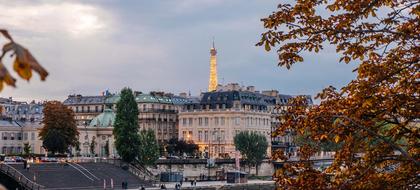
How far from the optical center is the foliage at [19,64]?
3400 mm

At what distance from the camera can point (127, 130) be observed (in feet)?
304

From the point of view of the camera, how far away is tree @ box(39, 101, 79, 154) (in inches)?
3716

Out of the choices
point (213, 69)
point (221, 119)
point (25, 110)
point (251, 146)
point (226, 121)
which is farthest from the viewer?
point (213, 69)

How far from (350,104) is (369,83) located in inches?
28.1

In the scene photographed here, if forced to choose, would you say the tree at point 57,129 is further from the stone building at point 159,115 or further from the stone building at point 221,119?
the stone building at point 159,115

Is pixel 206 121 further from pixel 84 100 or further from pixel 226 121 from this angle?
pixel 84 100

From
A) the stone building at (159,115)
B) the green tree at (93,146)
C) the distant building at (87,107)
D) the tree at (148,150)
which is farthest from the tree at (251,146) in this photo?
the distant building at (87,107)

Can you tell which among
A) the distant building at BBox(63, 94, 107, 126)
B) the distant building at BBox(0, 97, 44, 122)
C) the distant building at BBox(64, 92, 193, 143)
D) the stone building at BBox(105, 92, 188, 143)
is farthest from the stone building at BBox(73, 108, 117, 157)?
the distant building at BBox(0, 97, 44, 122)

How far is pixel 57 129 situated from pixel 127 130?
10509 millimetres

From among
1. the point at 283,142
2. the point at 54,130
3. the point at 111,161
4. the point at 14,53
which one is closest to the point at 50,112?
the point at 54,130

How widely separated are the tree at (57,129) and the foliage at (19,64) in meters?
92.8

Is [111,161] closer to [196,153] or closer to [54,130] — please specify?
[54,130]

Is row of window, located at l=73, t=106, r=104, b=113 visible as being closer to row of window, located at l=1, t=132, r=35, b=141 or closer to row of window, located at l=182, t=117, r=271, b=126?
row of window, located at l=182, t=117, r=271, b=126

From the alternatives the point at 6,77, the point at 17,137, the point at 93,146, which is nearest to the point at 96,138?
the point at 93,146
